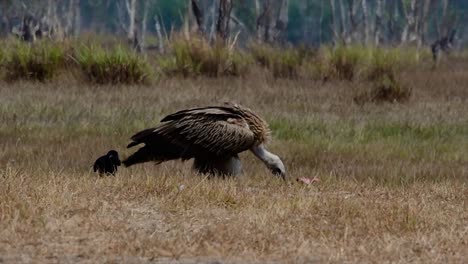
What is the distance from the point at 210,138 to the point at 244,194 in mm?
1202

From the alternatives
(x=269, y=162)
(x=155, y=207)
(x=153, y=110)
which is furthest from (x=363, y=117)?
(x=155, y=207)

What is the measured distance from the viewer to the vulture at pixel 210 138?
8383 millimetres

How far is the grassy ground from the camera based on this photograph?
A: 5.77 meters

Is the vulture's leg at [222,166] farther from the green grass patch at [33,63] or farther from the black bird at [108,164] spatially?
the green grass patch at [33,63]

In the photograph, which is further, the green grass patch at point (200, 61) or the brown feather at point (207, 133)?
the green grass patch at point (200, 61)

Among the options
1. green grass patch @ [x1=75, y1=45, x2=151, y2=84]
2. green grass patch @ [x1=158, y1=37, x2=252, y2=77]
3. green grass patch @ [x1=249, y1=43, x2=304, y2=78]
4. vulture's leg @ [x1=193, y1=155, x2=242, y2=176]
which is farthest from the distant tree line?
vulture's leg @ [x1=193, y1=155, x2=242, y2=176]

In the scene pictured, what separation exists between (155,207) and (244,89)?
31.0 feet

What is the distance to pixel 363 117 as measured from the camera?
44.6ft

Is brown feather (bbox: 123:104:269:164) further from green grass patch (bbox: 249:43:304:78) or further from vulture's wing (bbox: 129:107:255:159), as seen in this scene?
green grass patch (bbox: 249:43:304:78)

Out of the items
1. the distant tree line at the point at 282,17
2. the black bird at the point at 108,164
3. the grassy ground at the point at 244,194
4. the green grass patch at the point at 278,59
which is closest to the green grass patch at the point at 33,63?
the grassy ground at the point at 244,194

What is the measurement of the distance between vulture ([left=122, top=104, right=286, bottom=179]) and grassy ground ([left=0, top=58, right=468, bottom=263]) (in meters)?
0.16

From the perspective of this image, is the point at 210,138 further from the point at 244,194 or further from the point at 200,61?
the point at 200,61

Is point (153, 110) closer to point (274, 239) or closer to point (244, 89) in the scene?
point (244, 89)

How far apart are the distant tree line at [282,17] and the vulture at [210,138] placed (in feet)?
81.1
